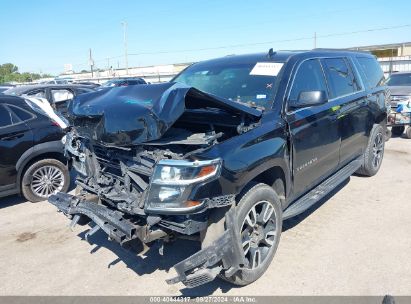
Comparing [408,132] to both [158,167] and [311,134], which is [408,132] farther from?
[158,167]

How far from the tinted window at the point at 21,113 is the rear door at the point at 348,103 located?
14.5ft

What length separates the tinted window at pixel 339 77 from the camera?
4.82 metres

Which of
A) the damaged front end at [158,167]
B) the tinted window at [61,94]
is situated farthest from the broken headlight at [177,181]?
the tinted window at [61,94]

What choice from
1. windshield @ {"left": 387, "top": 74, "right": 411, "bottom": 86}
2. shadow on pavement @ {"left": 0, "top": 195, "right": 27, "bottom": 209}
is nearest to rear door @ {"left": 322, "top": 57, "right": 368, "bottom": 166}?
shadow on pavement @ {"left": 0, "top": 195, "right": 27, "bottom": 209}

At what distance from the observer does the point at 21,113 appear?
592cm

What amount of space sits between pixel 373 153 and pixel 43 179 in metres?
5.34

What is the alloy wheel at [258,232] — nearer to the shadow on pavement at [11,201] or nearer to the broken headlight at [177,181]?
the broken headlight at [177,181]

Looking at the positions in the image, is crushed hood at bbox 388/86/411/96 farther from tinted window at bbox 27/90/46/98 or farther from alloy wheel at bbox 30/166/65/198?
tinted window at bbox 27/90/46/98

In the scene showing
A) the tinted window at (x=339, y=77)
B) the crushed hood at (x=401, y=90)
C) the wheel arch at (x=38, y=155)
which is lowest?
the wheel arch at (x=38, y=155)

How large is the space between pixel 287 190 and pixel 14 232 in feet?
11.5

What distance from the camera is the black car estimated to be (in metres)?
5.63

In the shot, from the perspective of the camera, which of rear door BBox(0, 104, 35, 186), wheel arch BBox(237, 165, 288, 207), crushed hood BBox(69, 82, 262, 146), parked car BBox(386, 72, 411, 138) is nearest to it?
crushed hood BBox(69, 82, 262, 146)

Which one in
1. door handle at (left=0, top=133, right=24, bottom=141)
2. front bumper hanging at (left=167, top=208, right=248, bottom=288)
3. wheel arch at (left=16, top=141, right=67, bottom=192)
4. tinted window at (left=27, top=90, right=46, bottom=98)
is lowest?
front bumper hanging at (left=167, top=208, right=248, bottom=288)

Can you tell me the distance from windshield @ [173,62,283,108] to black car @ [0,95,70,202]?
8.65 ft
